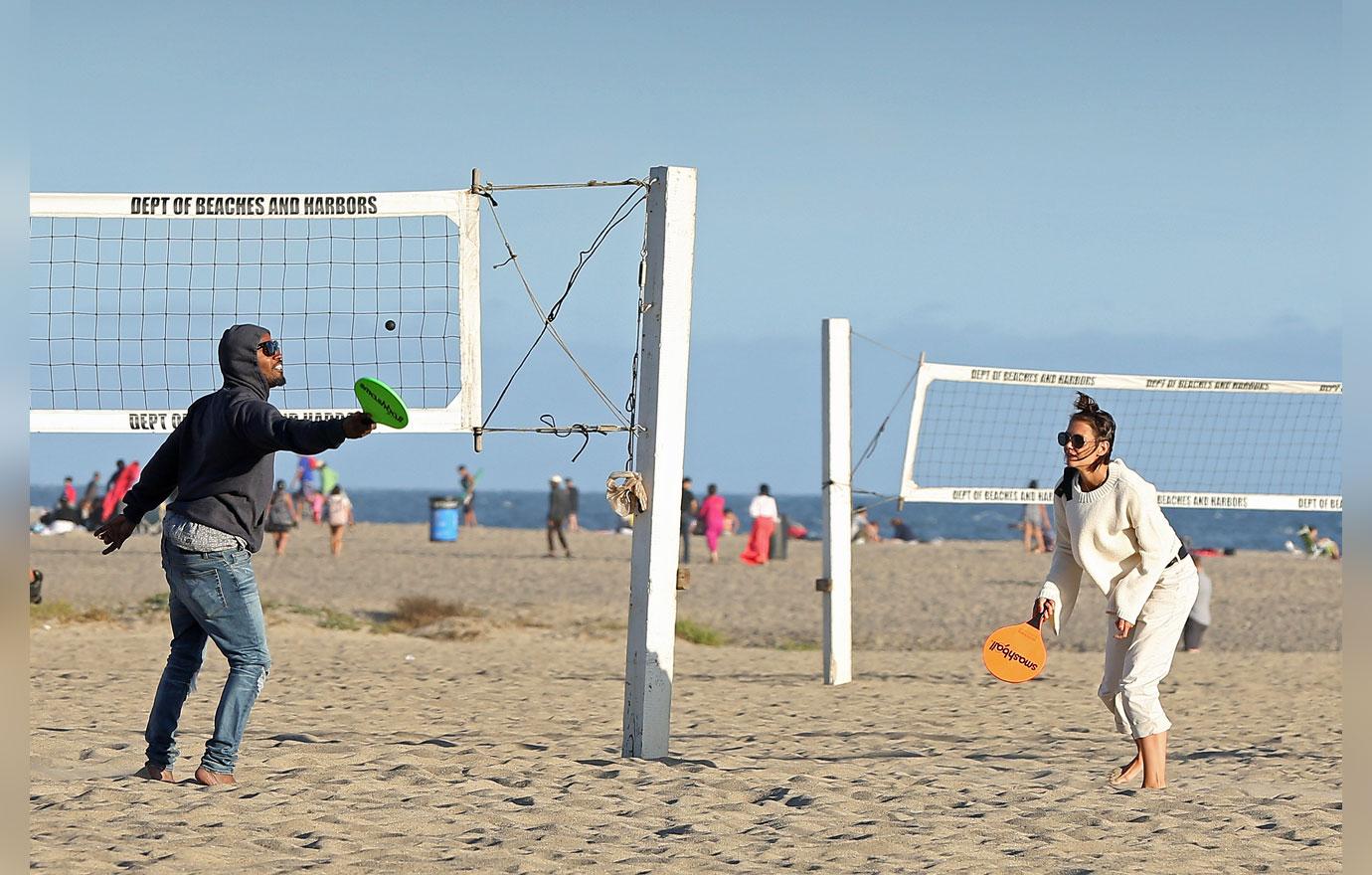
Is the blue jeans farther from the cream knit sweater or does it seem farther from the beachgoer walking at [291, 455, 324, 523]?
the beachgoer walking at [291, 455, 324, 523]

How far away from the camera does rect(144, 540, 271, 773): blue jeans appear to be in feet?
16.6

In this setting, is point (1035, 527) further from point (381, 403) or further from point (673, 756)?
point (381, 403)

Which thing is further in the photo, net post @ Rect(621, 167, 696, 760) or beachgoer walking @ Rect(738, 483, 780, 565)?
beachgoer walking @ Rect(738, 483, 780, 565)

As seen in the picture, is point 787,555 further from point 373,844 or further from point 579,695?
point 373,844

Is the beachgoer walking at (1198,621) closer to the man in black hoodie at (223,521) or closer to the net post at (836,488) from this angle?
the net post at (836,488)

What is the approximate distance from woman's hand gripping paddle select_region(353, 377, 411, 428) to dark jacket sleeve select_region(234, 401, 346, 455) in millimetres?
105

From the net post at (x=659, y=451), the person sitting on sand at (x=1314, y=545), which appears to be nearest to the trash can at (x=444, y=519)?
the person sitting on sand at (x=1314, y=545)

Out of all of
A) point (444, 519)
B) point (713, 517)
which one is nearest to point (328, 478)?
point (444, 519)

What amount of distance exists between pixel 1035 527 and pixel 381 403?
24839mm

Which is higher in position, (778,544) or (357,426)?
(357,426)

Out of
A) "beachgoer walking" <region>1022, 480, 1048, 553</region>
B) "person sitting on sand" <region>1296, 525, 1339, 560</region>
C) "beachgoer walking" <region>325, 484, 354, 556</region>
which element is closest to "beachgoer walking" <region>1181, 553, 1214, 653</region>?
"beachgoer walking" <region>325, 484, 354, 556</region>

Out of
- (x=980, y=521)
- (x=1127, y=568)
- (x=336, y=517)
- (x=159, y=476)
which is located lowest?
(x=980, y=521)

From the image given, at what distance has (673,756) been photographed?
6.46 meters

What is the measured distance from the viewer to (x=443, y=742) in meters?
6.70
